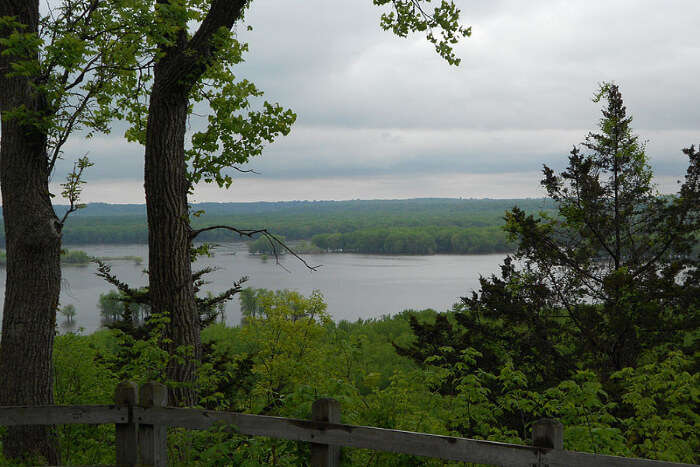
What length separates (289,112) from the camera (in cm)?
888

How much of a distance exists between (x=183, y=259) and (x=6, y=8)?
141 inches

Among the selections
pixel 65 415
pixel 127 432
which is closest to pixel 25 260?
pixel 65 415

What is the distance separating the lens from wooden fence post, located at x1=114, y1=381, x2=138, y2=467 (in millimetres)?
4180

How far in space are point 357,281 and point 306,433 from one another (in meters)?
72.5

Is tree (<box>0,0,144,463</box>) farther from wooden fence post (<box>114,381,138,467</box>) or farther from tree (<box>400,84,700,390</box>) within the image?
tree (<box>400,84,700,390</box>)

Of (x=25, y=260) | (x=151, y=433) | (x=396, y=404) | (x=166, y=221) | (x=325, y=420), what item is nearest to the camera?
(x=325, y=420)

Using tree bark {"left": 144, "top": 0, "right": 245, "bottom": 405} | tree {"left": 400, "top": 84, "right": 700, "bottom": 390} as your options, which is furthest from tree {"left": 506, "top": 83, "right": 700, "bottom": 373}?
tree bark {"left": 144, "top": 0, "right": 245, "bottom": 405}

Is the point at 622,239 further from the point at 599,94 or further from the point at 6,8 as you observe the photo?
the point at 6,8

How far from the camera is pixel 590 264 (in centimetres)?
1427

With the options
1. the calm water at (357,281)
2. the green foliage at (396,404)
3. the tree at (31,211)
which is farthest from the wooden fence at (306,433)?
the calm water at (357,281)

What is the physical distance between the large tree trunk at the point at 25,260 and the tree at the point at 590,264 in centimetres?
871

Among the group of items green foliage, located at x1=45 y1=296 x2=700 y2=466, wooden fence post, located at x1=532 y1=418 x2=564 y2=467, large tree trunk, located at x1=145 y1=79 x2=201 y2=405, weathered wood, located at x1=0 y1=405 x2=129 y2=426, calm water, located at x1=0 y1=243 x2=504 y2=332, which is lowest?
calm water, located at x1=0 y1=243 x2=504 y2=332

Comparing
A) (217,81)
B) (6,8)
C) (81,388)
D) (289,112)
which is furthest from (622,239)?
(6,8)

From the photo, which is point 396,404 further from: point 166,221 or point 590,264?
point 590,264
